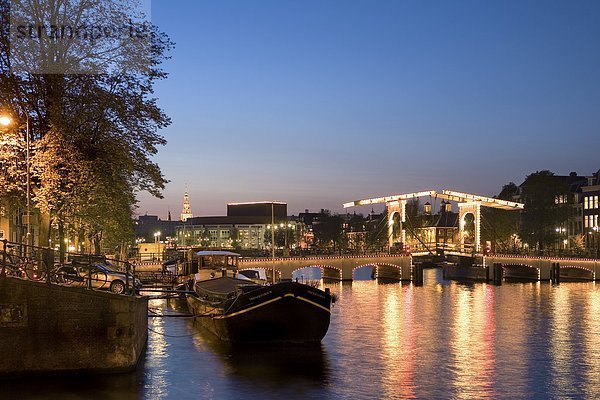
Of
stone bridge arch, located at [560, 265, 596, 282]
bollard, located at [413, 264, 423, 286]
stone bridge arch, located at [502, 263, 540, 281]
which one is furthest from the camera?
stone bridge arch, located at [502, 263, 540, 281]

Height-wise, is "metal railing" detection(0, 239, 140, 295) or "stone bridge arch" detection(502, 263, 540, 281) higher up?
"metal railing" detection(0, 239, 140, 295)

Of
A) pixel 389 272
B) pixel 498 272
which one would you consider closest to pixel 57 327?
pixel 498 272

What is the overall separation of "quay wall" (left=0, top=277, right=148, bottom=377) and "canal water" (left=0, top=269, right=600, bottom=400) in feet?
1.99

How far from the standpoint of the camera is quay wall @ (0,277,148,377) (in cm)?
2412

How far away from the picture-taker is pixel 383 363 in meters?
33.2

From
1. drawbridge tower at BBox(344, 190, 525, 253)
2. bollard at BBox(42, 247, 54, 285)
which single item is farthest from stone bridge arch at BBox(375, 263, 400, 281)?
bollard at BBox(42, 247, 54, 285)

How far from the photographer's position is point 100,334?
24.9 metres

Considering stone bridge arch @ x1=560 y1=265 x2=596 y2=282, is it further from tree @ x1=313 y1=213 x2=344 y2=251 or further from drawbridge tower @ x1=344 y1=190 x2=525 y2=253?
tree @ x1=313 y1=213 x2=344 y2=251

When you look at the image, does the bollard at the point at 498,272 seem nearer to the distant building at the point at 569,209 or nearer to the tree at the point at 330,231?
the distant building at the point at 569,209

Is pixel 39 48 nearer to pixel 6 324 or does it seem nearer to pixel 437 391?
pixel 6 324

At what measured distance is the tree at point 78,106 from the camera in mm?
34250

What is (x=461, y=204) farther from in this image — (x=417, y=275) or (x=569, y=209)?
(x=417, y=275)

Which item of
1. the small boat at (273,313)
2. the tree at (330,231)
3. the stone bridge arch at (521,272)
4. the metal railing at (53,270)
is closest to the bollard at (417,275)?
the stone bridge arch at (521,272)

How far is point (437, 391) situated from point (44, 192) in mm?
18880
